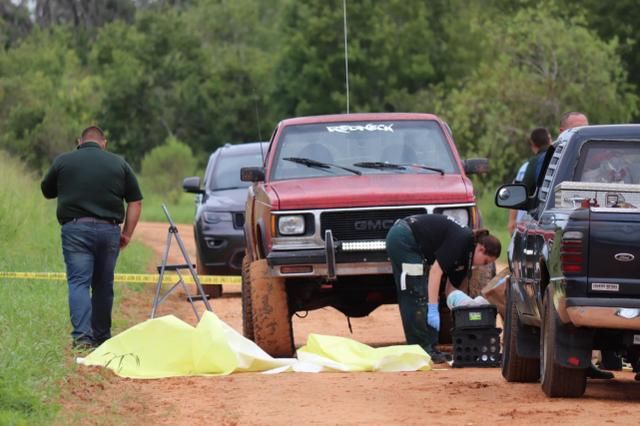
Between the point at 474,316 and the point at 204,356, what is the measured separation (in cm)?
214

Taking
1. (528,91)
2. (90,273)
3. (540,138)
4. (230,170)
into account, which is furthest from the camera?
(528,91)

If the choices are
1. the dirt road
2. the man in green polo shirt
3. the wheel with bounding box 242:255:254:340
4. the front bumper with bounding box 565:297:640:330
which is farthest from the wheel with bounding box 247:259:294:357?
the front bumper with bounding box 565:297:640:330

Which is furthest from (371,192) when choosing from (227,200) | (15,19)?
(15,19)

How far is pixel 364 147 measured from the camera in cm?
1555

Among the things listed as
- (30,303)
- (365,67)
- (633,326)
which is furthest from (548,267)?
(365,67)

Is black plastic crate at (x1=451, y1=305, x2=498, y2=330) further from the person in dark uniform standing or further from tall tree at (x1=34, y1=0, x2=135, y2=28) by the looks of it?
tall tree at (x1=34, y1=0, x2=135, y2=28)

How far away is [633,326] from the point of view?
987cm

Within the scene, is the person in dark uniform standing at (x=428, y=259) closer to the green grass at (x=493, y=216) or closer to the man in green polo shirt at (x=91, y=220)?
the man in green polo shirt at (x=91, y=220)

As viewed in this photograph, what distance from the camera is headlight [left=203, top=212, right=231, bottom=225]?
21.7m

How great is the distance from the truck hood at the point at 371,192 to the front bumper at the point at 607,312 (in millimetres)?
4703

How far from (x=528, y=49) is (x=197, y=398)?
33426 mm

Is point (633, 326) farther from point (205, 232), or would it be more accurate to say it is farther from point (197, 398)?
point (205, 232)

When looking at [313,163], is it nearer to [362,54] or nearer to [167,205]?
[167,205]

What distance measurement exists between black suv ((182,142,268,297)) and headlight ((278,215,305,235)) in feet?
21.2
